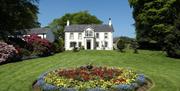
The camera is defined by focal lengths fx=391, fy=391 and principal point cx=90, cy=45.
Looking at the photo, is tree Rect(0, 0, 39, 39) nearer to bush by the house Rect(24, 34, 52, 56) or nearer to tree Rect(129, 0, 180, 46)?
bush by the house Rect(24, 34, 52, 56)

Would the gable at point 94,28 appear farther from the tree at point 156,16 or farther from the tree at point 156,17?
the tree at point 156,16

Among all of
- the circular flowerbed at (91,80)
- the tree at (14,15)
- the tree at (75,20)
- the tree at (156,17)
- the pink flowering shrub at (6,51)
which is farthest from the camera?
the tree at (75,20)

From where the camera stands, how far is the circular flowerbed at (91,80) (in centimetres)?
2148

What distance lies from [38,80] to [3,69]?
8803mm

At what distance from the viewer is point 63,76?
2425 centimetres

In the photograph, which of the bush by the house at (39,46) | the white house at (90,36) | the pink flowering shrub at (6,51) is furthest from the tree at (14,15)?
the white house at (90,36)

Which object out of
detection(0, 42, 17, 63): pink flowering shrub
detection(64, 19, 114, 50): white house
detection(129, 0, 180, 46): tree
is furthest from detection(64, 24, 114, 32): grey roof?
detection(0, 42, 17, 63): pink flowering shrub

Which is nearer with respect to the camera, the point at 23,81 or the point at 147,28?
the point at 23,81

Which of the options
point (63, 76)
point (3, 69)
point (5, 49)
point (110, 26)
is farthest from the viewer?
point (110, 26)

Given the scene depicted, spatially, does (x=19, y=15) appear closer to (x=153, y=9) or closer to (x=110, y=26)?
(x=153, y=9)

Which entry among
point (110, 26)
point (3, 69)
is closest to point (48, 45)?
point (3, 69)

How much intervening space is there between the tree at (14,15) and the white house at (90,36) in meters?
37.2

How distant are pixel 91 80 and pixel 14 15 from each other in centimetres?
2559

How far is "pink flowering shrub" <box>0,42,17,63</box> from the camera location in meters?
37.1
